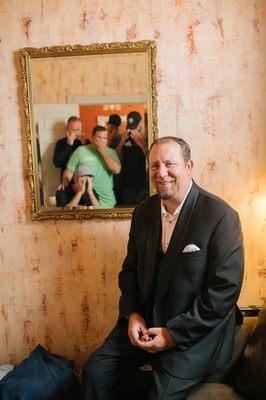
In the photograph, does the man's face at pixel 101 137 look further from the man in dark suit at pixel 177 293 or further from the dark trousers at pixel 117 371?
the dark trousers at pixel 117 371

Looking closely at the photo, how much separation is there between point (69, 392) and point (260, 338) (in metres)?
1.03

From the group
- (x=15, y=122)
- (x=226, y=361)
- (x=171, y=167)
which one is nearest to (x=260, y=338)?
(x=226, y=361)

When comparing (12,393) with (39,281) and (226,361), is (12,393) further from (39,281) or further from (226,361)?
(226,361)

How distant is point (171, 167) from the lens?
5.12ft

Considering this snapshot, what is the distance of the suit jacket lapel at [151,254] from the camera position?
1.61 metres

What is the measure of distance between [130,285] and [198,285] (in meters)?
0.38

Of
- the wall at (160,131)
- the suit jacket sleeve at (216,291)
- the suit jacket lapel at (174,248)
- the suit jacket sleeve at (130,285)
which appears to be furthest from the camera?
the wall at (160,131)

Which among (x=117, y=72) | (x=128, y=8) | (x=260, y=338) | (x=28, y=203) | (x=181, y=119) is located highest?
(x=128, y=8)

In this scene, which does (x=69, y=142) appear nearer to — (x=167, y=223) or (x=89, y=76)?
(x=89, y=76)

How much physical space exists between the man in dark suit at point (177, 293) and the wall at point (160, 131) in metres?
0.47

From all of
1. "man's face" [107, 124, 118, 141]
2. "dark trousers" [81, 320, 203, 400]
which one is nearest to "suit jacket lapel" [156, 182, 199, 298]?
"dark trousers" [81, 320, 203, 400]

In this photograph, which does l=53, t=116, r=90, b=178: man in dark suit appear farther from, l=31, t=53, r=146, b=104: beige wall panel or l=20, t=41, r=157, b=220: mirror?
l=31, t=53, r=146, b=104: beige wall panel

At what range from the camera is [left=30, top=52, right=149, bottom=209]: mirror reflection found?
6.46 ft

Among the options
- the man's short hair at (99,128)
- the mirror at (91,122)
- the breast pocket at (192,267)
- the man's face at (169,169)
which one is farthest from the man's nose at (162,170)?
the man's short hair at (99,128)
